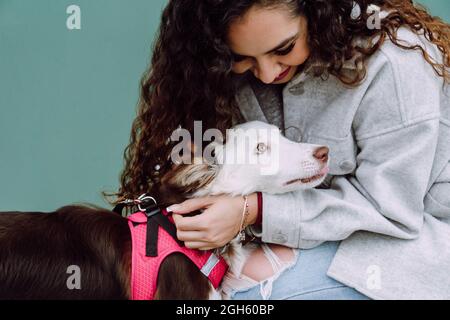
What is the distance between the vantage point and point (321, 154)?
177 cm

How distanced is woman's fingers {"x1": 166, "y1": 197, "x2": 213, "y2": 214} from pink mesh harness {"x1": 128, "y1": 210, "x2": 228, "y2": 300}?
0.11ft

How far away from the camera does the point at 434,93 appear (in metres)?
1.72

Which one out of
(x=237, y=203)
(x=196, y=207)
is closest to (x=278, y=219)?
(x=237, y=203)

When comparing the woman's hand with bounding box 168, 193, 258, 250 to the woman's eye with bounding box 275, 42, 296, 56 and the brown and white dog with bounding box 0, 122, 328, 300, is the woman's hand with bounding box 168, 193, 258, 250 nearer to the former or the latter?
the brown and white dog with bounding box 0, 122, 328, 300

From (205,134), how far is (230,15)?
1.32ft

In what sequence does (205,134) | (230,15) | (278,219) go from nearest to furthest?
(230,15) → (278,219) → (205,134)

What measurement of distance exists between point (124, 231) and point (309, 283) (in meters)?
0.54

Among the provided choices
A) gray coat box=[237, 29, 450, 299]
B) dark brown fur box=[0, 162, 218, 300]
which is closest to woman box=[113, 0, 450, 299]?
gray coat box=[237, 29, 450, 299]

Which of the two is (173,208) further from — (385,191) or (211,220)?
(385,191)

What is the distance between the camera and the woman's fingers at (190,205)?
1.75 metres

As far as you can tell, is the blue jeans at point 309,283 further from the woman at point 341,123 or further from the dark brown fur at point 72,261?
the dark brown fur at point 72,261

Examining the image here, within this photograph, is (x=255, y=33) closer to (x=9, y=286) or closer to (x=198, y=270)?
(x=198, y=270)

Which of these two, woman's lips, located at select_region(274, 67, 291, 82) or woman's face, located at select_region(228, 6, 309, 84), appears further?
woman's lips, located at select_region(274, 67, 291, 82)

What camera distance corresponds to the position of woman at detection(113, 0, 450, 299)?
→ 1705 mm
